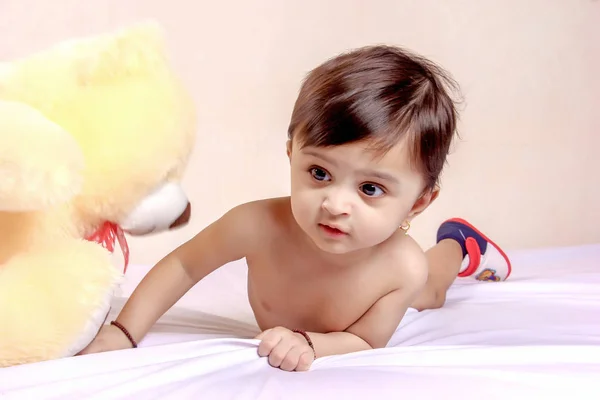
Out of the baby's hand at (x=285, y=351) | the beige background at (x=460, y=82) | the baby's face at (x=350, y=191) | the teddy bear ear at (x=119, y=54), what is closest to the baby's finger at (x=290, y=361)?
the baby's hand at (x=285, y=351)

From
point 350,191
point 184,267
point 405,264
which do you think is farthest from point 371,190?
point 184,267

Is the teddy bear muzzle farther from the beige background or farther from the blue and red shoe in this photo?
the beige background

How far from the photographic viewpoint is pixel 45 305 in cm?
70

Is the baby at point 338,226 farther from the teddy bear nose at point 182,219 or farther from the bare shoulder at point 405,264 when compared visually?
the teddy bear nose at point 182,219

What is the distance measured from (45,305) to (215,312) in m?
0.52

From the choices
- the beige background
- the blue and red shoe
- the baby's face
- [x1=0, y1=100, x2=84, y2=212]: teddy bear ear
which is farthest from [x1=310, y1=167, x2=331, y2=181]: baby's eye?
the beige background

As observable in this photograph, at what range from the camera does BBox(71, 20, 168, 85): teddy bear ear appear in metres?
0.77

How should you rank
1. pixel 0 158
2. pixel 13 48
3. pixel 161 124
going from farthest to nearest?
pixel 13 48 < pixel 161 124 < pixel 0 158

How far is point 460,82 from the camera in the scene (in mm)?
2094

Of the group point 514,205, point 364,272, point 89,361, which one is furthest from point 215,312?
point 514,205

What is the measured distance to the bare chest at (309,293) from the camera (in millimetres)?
1012

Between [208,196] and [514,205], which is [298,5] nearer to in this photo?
[208,196]

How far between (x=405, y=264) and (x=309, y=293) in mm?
148

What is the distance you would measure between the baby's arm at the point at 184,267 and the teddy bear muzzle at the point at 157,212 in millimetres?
157
